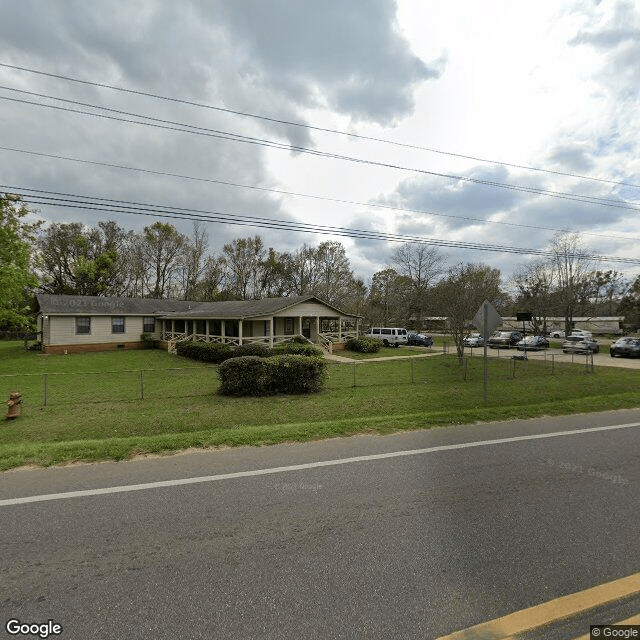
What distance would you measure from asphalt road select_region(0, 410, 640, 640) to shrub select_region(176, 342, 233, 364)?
630 inches

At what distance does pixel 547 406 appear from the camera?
9.12m

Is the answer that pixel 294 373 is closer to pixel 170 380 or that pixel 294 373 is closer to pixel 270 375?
pixel 270 375

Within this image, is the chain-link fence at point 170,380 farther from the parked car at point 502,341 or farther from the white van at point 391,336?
the parked car at point 502,341

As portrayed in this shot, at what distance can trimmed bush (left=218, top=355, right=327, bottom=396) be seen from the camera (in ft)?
37.0

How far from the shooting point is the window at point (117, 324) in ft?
93.3

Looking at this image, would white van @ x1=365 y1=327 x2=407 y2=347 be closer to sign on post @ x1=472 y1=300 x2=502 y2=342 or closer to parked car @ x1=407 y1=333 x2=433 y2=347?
parked car @ x1=407 y1=333 x2=433 y2=347

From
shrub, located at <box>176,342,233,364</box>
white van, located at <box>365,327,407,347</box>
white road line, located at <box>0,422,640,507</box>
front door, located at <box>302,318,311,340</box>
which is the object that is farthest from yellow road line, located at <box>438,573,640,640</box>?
white van, located at <box>365,327,407,347</box>

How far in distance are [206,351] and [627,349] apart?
29035 millimetres

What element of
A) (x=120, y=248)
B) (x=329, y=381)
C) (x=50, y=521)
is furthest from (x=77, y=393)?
(x=120, y=248)

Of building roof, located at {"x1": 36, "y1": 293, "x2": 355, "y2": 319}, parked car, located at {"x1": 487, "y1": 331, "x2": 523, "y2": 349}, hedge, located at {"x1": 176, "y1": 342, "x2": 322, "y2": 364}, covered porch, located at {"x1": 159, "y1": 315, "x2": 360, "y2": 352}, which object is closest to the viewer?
hedge, located at {"x1": 176, "y1": 342, "x2": 322, "y2": 364}

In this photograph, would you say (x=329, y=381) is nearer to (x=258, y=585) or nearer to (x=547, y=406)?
(x=547, y=406)

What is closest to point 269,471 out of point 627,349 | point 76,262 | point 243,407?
point 243,407

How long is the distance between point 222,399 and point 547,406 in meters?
8.63

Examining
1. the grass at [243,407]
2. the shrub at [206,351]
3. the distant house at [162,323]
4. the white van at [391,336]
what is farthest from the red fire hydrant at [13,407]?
the white van at [391,336]
